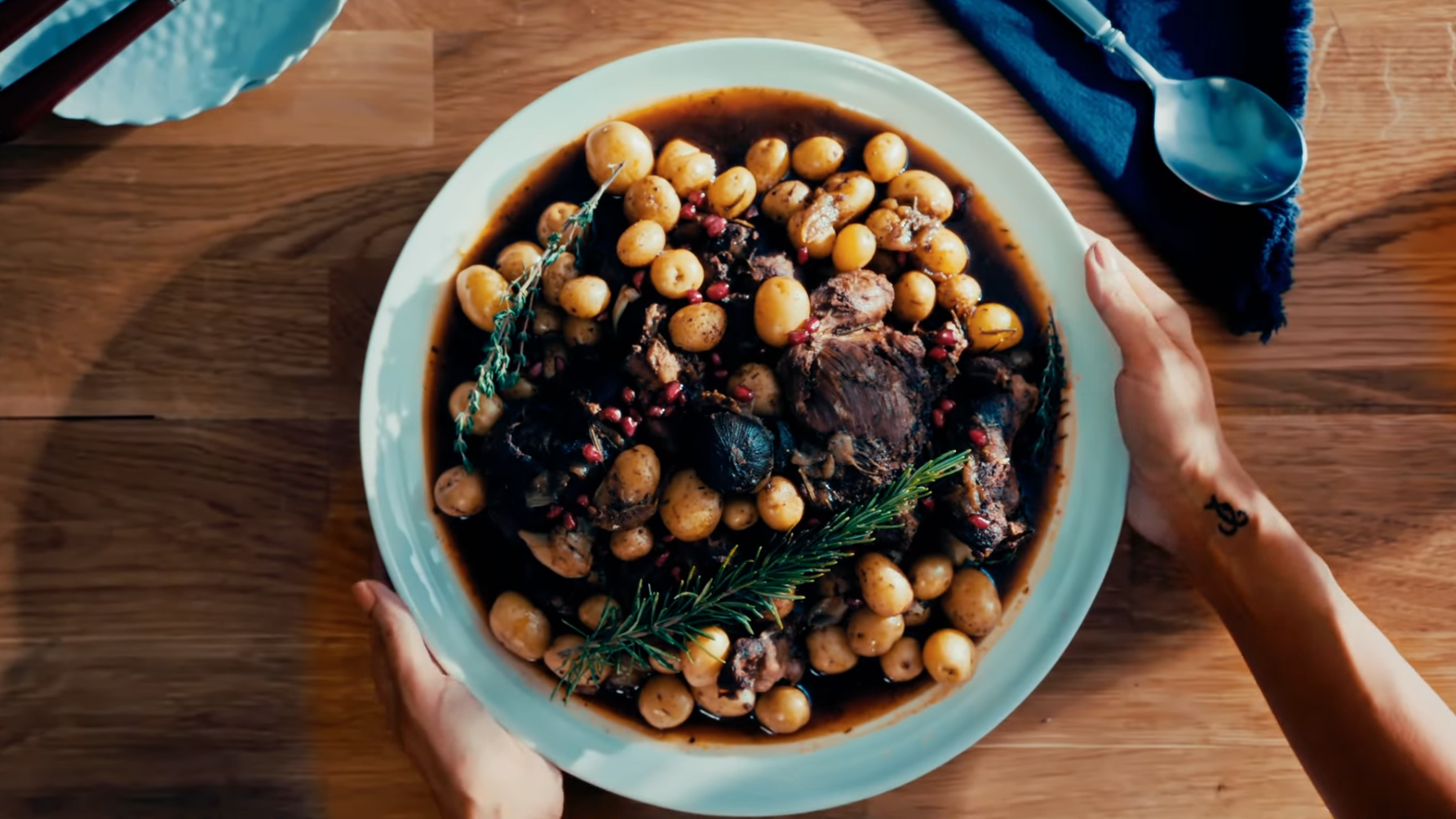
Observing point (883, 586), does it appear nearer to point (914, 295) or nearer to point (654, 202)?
point (914, 295)

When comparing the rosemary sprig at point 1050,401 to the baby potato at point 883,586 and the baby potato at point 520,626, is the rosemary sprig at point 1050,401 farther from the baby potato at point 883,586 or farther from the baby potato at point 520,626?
the baby potato at point 520,626

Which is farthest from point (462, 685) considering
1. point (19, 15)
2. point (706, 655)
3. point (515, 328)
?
point (19, 15)

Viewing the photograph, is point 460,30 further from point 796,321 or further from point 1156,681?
point 1156,681

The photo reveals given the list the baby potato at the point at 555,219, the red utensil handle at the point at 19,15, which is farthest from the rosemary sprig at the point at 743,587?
the red utensil handle at the point at 19,15

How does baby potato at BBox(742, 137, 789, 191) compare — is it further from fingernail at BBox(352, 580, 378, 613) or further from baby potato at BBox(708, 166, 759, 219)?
fingernail at BBox(352, 580, 378, 613)

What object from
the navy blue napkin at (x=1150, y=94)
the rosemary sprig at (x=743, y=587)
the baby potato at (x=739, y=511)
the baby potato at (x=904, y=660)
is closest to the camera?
the rosemary sprig at (x=743, y=587)

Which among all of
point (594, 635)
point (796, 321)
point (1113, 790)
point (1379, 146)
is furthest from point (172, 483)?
point (1379, 146)

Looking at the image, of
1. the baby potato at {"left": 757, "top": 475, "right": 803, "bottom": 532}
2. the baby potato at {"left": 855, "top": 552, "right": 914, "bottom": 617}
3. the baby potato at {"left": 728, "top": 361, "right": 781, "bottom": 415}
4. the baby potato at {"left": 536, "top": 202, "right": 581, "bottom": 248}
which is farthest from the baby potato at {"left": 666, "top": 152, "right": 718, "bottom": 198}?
the baby potato at {"left": 855, "top": 552, "right": 914, "bottom": 617}
